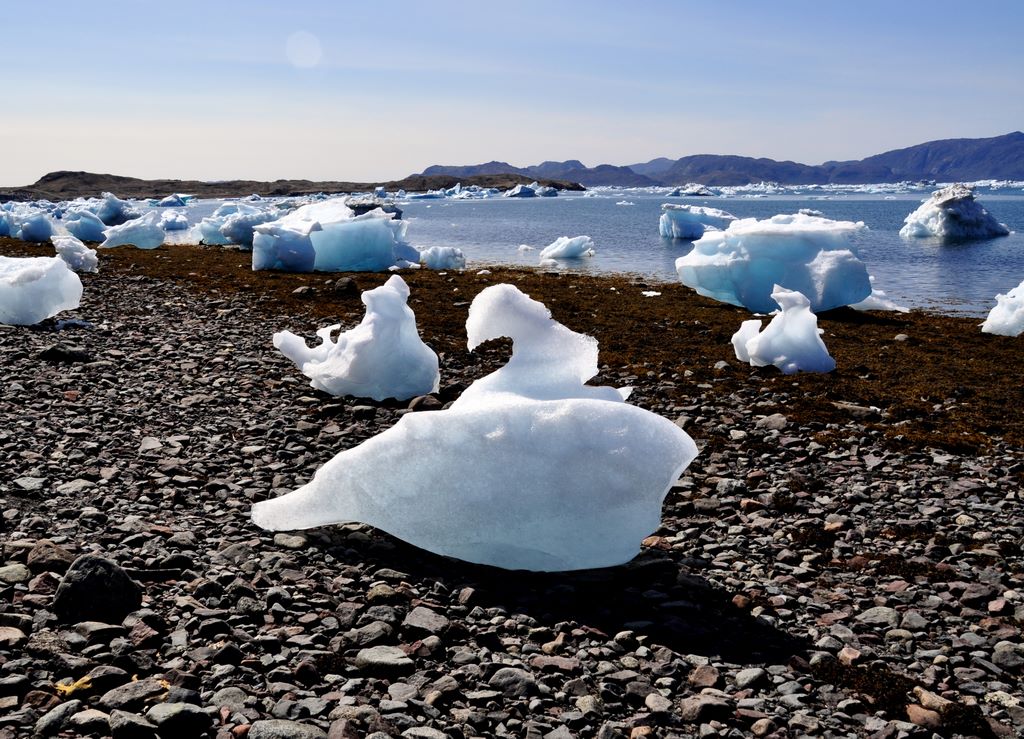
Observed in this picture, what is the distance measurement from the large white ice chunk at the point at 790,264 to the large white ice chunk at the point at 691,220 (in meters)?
24.3

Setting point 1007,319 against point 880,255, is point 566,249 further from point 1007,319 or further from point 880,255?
point 1007,319

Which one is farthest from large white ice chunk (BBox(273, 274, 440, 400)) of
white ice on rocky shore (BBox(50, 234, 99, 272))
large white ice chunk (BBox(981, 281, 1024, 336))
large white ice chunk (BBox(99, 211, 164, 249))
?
A: large white ice chunk (BBox(99, 211, 164, 249))

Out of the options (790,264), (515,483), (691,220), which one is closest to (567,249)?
(691,220)

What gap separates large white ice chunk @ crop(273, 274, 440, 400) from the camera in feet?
33.7

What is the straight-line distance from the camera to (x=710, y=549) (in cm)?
631

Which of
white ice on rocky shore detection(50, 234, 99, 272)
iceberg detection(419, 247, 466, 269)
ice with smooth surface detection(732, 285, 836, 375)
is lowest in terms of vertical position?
ice with smooth surface detection(732, 285, 836, 375)

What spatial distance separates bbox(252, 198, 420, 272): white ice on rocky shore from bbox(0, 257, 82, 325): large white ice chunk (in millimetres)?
8867

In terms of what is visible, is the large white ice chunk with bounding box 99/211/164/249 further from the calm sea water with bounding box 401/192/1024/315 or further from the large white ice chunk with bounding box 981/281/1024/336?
the large white ice chunk with bounding box 981/281/1024/336

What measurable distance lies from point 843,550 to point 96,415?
742 centimetres

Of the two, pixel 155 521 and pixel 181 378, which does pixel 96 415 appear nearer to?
pixel 181 378

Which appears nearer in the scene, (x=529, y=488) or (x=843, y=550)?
(x=529, y=488)

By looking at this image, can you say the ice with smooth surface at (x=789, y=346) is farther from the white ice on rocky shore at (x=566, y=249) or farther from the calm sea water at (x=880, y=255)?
the white ice on rocky shore at (x=566, y=249)

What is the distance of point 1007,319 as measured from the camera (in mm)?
16500

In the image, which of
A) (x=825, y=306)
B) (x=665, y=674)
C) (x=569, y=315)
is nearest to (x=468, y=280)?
(x=569, y=315)
